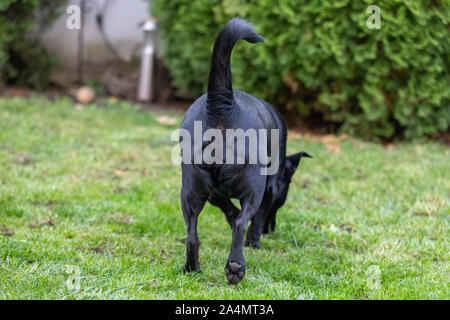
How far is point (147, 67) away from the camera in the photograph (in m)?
9.81

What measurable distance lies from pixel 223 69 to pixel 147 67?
708 centimetres

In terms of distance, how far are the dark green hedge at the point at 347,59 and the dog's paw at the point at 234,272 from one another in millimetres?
4795

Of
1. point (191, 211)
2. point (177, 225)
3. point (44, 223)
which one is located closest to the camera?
point (191, 211)

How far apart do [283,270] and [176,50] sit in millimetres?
6543

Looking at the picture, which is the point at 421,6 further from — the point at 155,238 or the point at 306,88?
the point at 155,238

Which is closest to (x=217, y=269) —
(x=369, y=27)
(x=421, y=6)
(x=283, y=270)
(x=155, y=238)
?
(x=283, y=270)

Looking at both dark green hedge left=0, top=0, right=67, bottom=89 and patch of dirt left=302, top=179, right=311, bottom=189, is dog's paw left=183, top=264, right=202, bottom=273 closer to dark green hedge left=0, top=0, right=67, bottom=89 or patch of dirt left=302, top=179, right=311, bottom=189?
patch of dirt left=302, top=179, right=311, bottom=189

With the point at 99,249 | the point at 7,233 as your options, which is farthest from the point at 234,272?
the point at 7,233

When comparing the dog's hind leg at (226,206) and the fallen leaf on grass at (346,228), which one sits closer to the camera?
the dog's hind leg at (226,206)

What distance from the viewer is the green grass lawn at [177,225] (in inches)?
125
